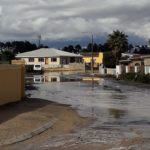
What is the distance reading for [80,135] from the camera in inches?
595

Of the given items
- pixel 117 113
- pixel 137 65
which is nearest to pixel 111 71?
pixel 137 65

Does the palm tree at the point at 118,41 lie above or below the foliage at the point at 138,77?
above

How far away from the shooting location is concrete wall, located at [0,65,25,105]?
73.2 feet

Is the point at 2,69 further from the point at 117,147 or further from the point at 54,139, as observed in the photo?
the point at 117,147

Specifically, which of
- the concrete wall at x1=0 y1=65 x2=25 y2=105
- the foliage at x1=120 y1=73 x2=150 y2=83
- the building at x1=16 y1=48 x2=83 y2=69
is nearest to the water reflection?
the concrete wall at x1=0 y1=65 x2=25 y2=105

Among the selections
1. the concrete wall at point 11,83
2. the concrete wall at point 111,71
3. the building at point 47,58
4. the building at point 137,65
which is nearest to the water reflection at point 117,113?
the concrete wall at point 11,83

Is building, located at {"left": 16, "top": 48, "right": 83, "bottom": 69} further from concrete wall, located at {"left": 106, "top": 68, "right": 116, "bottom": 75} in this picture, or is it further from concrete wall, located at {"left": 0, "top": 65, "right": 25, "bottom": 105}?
concrete wall, located at {"left": 0, "top": 65, "right": 25, "bottom": 105}

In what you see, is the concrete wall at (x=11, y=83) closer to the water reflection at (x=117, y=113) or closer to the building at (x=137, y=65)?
the water reflection at (x=117, y=113)

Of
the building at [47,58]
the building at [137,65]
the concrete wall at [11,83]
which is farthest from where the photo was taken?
the building at [47,58]

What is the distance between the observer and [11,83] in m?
23.9

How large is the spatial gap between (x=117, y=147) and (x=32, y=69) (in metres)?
85.2

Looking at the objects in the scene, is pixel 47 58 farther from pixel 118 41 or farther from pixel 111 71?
pixel 111 71

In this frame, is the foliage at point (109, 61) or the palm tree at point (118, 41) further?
the palm tree at point (118, 41)

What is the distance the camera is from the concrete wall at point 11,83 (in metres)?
22.3
